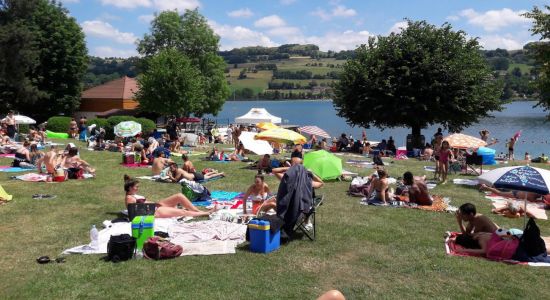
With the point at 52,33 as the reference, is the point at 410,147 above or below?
below

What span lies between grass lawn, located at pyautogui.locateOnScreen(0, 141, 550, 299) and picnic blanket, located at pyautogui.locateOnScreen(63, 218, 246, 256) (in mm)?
265

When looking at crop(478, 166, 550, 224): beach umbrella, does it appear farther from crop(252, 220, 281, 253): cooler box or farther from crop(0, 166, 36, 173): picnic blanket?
crop(0, 166, 36, 173): picnic blanket

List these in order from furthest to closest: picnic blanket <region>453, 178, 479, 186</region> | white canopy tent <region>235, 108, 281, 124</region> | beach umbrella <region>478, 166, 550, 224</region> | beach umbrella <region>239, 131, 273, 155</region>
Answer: white canopy tent <region>235, 108, 281, 124</region> → beach umbrella <region>239, 131, 273, 155</region> → picnic blanket <region>453, 178, 479, 186</region> → beach umbrella <region>478, 166, 550, 224</region>

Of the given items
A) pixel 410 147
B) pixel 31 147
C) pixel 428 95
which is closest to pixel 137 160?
pixel 31 147

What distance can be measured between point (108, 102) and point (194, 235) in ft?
135

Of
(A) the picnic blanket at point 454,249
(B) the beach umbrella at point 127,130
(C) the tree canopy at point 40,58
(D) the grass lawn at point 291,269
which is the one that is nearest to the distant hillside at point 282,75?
(C) the tree canopy at point 40,58

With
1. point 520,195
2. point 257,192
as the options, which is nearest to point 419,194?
point 520,195

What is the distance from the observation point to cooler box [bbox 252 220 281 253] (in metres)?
7.63

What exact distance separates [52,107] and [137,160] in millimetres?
25622

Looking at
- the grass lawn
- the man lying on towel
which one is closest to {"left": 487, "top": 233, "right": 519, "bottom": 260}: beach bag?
the grass lawn

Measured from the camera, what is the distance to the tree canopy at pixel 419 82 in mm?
28688

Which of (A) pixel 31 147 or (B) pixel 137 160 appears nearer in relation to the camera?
(A) pixel 31 147

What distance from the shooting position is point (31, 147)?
17.2 metres

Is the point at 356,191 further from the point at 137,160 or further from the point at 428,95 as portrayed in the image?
the point at 428,95
